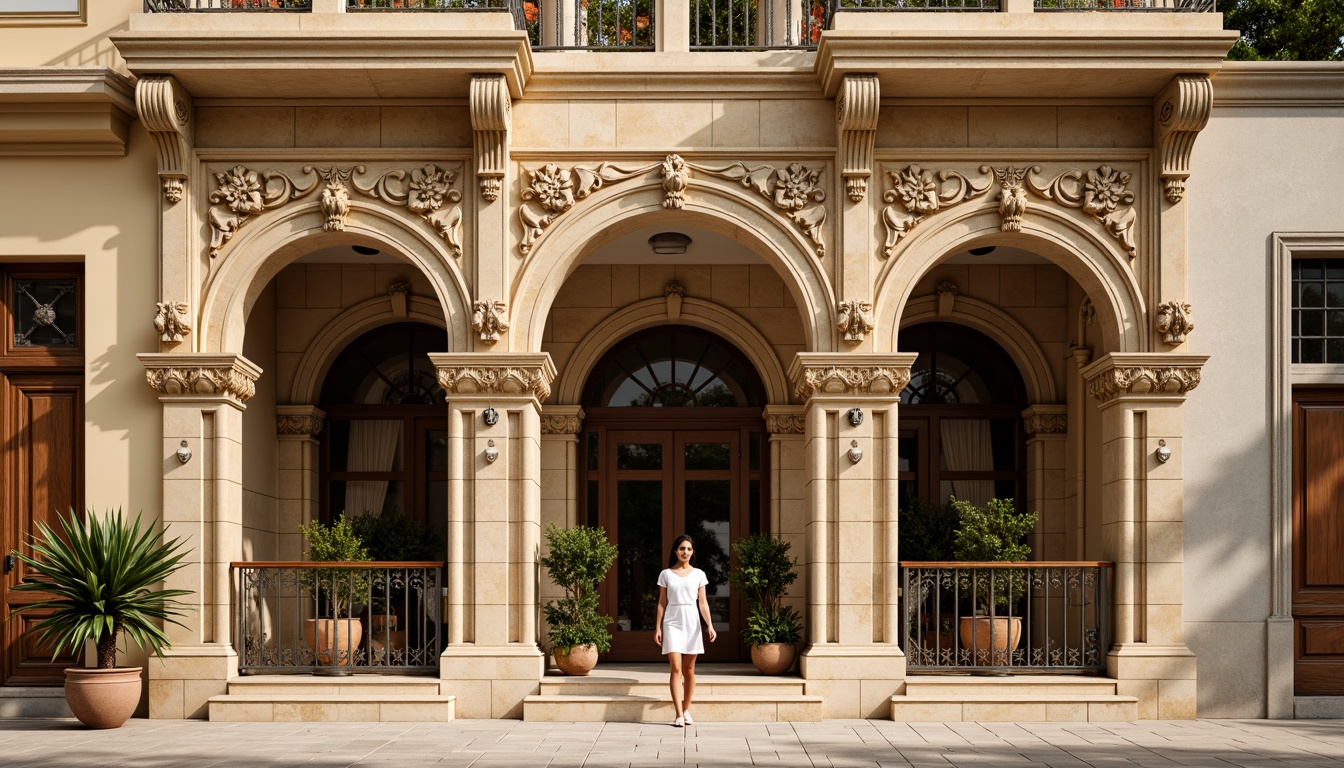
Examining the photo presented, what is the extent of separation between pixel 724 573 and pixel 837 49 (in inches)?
246

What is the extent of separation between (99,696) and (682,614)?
485cm

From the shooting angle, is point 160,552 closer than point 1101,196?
Yes

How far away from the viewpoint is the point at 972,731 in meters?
11.7

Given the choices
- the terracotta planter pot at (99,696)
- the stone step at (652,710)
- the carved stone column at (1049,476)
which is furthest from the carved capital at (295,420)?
the carved stone column at (1049,476)

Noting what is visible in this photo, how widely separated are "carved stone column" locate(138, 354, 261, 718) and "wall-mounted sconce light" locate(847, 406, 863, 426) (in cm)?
555

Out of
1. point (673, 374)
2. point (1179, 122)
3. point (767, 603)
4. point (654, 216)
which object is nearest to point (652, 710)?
point (767, 603)

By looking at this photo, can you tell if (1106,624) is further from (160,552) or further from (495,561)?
(160,552)

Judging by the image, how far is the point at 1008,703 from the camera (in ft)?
40.7

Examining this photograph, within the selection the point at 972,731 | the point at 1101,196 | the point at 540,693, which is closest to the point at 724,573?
the point at 540,693

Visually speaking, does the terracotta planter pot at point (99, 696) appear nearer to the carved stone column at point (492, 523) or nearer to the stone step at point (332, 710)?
the stone step at point (332, 710)

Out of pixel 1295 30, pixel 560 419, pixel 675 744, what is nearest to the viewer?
pixel 675 744

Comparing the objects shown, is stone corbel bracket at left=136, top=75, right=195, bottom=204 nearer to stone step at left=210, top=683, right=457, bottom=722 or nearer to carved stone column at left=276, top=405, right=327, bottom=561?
carved stone column at left=276, top=405, right=327, bottom=561

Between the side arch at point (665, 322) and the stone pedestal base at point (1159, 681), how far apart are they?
4788mm

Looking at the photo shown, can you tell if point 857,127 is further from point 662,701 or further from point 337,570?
point 337,570
